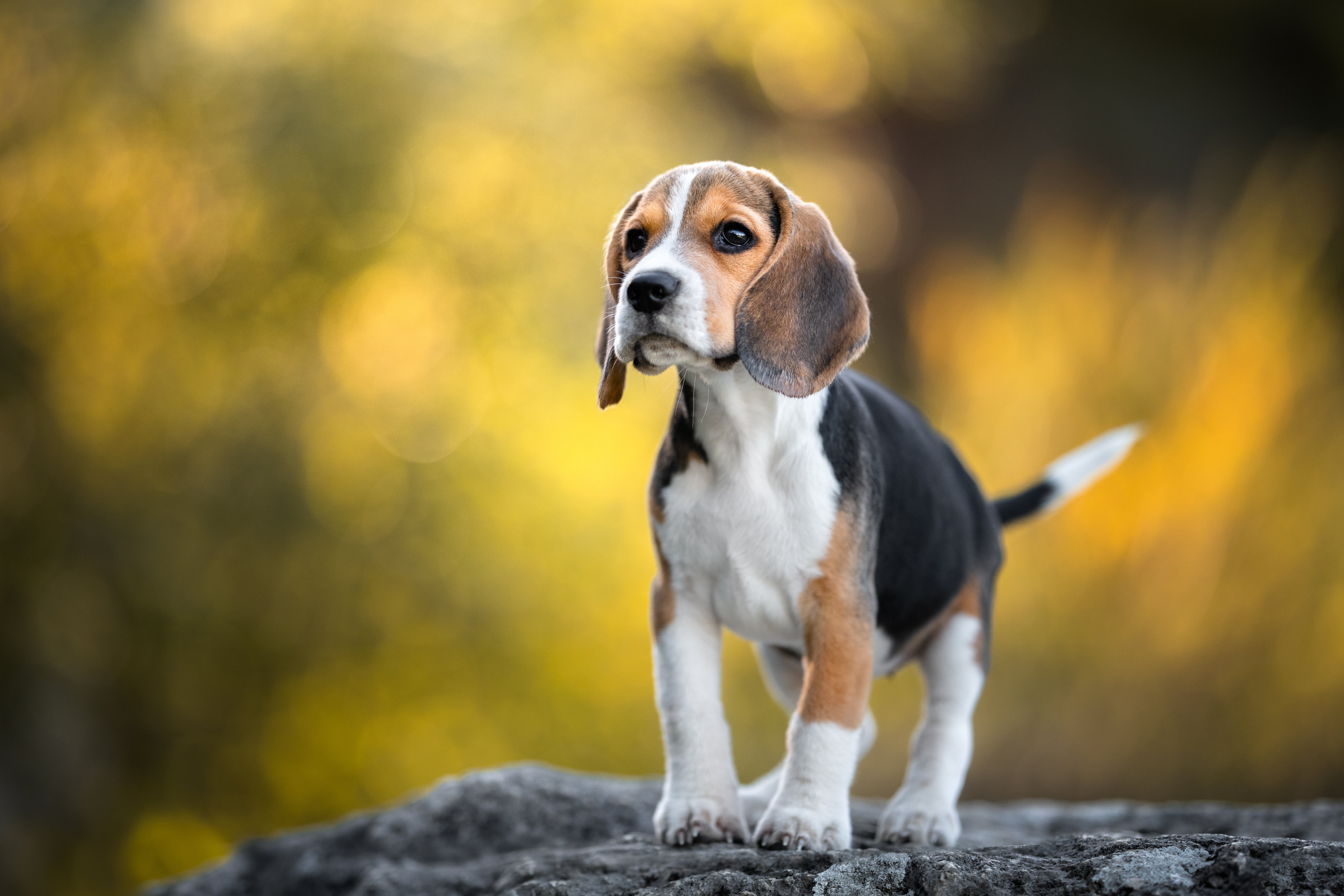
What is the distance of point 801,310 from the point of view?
10.0 ft

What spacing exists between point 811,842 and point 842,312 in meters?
1.35

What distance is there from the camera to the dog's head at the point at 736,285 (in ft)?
9.48

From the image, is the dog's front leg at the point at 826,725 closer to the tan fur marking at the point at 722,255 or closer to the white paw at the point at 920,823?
the white paw at the point at 920,823

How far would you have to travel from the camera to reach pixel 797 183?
1068 cm

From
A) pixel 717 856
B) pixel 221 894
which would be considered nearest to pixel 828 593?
pixel 717 856

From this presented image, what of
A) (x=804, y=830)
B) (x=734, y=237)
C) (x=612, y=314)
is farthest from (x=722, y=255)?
(x=804, y=830)

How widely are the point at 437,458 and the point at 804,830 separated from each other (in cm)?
659

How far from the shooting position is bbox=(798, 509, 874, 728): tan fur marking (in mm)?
3145

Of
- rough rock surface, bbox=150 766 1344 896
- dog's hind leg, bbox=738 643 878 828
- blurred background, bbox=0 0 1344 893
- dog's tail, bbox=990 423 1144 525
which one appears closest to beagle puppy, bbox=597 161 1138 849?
rough rock surface, bbox=150 766 1344 896

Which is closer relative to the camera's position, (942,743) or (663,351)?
(663,351)

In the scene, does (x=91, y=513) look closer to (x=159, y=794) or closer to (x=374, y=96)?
(x=159, y=794)

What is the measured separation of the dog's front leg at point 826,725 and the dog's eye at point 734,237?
2.83 ft

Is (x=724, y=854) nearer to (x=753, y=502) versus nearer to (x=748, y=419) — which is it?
(x=753, y=502)

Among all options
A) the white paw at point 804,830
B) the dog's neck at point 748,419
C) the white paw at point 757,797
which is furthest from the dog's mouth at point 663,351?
the white paw at point 757,797
